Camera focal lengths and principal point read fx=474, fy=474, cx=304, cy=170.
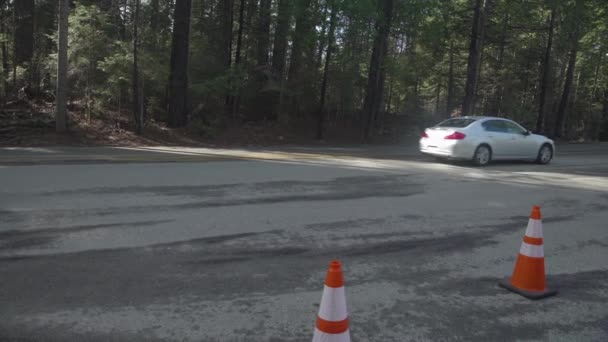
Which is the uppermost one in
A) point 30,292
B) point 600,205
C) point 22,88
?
point 22,88

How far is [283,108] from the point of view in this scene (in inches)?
955

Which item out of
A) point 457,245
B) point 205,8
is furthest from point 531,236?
point 205,8

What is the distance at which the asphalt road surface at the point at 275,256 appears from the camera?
3646 mm

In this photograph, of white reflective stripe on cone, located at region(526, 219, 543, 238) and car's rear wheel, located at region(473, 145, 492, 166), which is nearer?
white reflective stripe on cone, located at region(526, 219, 543, 238)

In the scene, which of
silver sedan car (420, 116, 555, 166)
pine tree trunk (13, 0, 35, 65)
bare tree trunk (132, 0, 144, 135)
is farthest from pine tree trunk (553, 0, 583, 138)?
pine tree trunk (13, 0, 35, 65)

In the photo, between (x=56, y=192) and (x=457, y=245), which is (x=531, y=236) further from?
(x=56, y=192)

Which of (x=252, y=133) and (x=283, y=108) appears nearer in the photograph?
(x=252, y=133)

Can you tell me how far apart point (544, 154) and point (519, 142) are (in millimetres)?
1365

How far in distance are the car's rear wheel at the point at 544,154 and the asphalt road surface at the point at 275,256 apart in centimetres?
541

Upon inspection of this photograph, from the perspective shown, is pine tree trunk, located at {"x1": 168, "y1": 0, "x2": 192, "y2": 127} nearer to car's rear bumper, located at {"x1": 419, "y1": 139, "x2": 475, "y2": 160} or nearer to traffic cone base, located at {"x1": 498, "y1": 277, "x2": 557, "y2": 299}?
car's rear bumper, located at {"x1": 419, "y1": 139, "x2": 475, "y2": 160}

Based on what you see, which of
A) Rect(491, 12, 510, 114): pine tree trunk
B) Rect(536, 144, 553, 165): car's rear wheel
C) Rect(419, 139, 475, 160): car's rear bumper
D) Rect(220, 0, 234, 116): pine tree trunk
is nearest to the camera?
Rect(419, 139, 475, 160): car's rear bumper

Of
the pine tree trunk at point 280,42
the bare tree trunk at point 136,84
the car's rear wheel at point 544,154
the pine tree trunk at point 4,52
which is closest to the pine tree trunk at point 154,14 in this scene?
the bare tree trunk at point 136,84

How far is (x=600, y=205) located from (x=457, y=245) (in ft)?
15.0

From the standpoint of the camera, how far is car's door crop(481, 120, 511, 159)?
14180 mm
